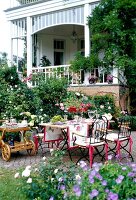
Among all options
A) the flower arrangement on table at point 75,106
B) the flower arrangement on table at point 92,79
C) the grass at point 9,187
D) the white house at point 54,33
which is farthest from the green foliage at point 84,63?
the grass at point 9,187

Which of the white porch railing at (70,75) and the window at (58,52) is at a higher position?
the window at (58,52)

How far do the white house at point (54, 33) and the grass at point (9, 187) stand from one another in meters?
7.97

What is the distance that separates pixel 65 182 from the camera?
3971 mm

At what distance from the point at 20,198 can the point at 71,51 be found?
15.5m

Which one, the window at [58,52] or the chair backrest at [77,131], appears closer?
the chair backrest at [77,131]

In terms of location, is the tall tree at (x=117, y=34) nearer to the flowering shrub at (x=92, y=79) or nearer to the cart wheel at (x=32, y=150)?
the flowering shrub at (x=92, y=79)

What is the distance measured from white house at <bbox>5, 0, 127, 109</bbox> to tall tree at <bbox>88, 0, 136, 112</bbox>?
71cm

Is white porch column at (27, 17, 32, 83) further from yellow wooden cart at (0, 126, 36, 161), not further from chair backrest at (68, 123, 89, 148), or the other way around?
chair backrest at (68, 123, 89, 148)

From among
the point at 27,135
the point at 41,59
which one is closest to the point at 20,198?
the point at 27,135

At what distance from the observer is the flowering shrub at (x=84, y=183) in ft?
10.5

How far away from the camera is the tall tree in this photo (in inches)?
497

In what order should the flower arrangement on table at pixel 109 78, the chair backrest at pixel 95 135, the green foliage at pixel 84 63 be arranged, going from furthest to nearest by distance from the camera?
the flower arrangement on table at pixel 109 78, the green foliage at pixel 84 63, the chair backrest at pixel 95 135

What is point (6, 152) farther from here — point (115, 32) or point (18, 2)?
point (18, 2)

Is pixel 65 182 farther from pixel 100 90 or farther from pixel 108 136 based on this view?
pixel 100 90
